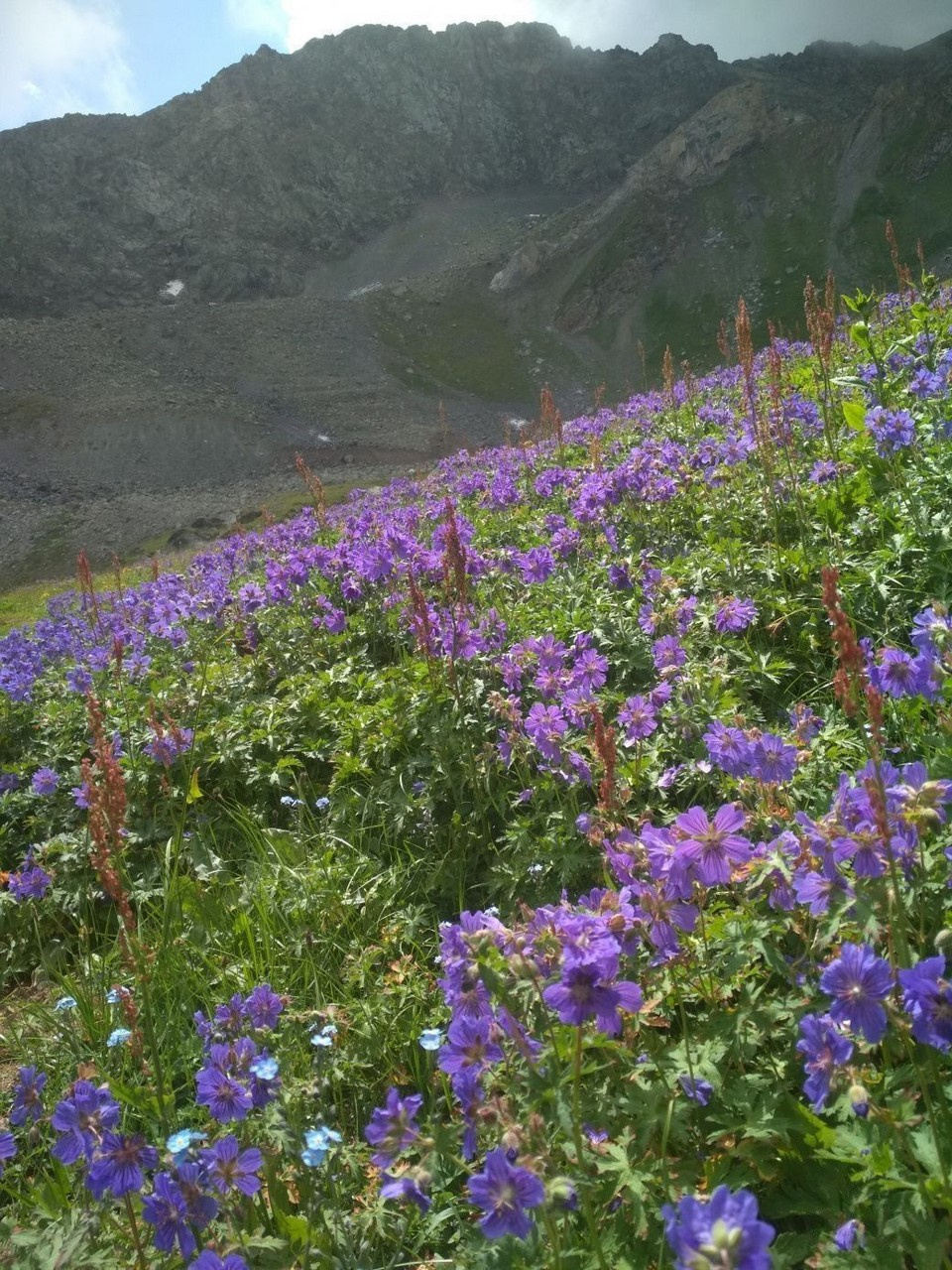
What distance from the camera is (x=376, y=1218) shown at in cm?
196

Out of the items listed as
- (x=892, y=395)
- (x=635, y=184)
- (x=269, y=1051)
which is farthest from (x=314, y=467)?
(x=635, y=184)

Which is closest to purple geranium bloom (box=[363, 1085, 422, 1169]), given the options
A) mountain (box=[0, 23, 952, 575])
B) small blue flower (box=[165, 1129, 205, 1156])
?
small blue flower (box=[165, 1129, 205, 1156])

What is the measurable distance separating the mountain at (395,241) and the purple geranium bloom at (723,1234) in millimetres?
24708

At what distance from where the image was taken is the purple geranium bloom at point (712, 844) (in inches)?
65.5

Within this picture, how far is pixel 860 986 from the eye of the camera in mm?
1455

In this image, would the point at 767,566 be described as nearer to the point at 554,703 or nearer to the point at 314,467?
the point at 554,703

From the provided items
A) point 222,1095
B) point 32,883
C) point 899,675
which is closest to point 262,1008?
point 222,1095

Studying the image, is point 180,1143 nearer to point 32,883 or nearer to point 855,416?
point 32,883

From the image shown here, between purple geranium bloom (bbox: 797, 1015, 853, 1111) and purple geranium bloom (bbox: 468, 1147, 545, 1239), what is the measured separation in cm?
53

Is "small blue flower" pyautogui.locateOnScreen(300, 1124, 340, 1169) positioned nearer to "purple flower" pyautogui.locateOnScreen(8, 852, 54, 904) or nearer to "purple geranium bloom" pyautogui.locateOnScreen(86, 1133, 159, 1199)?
"purple geranium bloom" pyautogui.locateOnScreen(86, 1133, 159, 1199)

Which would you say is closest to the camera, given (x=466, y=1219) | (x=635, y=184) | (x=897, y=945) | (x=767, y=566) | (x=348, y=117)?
(x=897, y=945)

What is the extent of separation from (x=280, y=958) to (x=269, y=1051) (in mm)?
1102

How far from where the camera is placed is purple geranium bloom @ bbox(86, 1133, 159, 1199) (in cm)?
176

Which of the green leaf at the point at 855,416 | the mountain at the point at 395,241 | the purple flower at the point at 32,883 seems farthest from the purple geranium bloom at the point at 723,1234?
the mountain at the point at 395,241
